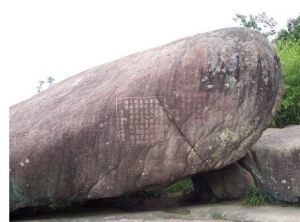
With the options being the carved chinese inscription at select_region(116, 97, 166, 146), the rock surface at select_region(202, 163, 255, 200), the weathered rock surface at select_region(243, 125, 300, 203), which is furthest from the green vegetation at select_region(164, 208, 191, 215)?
the weathered rock surface at select_region(243, 125, 300, 203)

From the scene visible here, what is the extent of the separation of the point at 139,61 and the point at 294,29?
763 centimetres

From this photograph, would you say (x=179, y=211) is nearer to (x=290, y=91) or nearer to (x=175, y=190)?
(x=175, y=190)

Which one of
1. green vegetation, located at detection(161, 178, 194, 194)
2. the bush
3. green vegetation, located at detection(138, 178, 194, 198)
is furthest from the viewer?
the bush

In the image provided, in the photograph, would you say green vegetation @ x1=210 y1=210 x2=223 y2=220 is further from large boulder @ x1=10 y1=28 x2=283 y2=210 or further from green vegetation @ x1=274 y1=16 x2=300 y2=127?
green vegetation @ x1=274 y1=16 x2=300 y2=127

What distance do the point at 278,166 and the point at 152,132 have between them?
1.89 meters

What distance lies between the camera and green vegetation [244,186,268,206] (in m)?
6.41

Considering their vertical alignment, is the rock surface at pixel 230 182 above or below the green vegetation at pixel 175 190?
above

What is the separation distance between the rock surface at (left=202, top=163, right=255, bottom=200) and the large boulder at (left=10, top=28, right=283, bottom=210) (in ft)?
1.58

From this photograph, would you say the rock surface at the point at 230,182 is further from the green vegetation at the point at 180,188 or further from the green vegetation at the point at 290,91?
the green vegetation at the point at 290,91

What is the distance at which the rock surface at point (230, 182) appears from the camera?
265 inches

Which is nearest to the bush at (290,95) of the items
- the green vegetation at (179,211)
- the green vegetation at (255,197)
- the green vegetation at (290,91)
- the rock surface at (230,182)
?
the green vegetation at (290,91)

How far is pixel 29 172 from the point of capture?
6.29 m

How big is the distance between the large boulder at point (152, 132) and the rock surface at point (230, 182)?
48 cm

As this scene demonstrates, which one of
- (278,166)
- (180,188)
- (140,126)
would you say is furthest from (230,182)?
(140,126)
